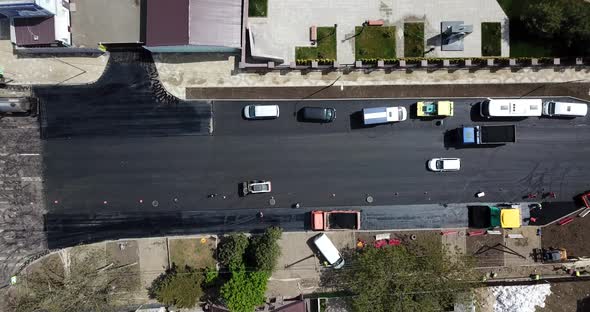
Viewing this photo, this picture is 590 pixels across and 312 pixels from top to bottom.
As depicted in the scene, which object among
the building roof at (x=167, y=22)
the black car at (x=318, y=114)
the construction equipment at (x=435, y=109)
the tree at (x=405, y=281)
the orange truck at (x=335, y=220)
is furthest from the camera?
the orange truck at (x=335, y=220)

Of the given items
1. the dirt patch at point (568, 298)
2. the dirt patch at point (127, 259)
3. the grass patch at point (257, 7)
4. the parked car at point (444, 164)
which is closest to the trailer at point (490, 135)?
the parked car at point (444, 164)

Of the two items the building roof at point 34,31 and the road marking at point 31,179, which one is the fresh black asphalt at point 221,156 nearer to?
the road marking at point 31,179

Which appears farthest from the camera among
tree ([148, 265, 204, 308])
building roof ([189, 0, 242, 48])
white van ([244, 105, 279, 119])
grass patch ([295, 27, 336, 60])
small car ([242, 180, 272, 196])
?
grass patch ([295, 27, 336, 60])

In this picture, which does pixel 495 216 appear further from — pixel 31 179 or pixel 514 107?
pixel 31 179

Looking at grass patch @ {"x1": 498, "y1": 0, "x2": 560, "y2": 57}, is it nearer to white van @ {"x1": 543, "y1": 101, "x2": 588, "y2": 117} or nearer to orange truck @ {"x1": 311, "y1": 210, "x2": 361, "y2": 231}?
white van @ {"x1": 543, "y1": 101, "x2": 588, "y2": 117}

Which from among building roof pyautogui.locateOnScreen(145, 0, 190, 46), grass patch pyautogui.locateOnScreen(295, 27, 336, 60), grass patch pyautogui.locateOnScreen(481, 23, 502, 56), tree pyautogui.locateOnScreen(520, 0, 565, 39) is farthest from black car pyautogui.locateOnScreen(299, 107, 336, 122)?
tree pyautogui.locateOnScreen(520, 0, 565, 39)

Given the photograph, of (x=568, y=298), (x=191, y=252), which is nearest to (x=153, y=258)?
(x=191, y=252)
